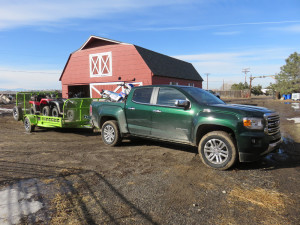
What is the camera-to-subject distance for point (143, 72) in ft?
58.1

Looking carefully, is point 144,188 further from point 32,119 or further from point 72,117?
point 32,119

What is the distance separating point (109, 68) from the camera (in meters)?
19.4

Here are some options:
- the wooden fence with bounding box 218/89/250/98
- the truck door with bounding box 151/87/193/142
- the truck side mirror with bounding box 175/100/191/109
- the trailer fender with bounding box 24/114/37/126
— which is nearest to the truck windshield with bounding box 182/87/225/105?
the truck door with bounding box 151/87/193/142

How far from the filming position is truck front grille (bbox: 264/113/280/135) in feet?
15.1

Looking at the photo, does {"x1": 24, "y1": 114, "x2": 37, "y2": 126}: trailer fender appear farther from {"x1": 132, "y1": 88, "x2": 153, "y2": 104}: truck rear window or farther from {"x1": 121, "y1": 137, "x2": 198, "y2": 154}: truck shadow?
{"x1": 132, "y1": 88, "x2": 153, "y2": 104}: truck rear window

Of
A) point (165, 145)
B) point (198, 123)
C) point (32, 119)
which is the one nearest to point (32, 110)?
point (32, 119)

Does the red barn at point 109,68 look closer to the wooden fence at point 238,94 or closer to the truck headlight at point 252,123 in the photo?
the truck headlight at point 252,123

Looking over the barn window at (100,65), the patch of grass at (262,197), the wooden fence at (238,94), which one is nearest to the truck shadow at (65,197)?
the patch of grass at (262,197)

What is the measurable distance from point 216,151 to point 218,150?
1.9 inches

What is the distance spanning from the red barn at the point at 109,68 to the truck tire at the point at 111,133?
10.4m

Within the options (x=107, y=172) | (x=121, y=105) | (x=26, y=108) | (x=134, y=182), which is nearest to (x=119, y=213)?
(x=134, y=182)

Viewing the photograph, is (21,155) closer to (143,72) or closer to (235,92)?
(143,72)

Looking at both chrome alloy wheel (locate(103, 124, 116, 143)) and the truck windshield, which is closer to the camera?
the truck windshield

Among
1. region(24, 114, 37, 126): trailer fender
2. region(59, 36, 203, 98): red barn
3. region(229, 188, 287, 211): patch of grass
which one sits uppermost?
region(59, 36, 203, 98): red barn
